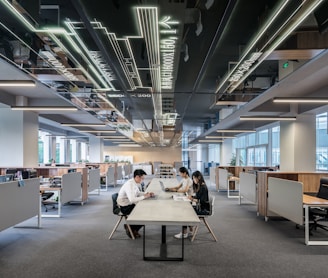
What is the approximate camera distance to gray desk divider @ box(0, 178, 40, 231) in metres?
4.40

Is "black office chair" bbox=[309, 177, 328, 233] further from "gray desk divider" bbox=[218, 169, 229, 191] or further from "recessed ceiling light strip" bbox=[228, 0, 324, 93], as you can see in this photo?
"gray desk divider" bbox=[218, 169, 229, 191]

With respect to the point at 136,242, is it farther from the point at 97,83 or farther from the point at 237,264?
the point at 97,83

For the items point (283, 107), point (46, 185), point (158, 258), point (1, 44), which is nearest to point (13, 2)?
point (1, 44)

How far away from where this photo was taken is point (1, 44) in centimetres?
395

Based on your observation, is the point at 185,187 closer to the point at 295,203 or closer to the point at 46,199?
the point at 295,203

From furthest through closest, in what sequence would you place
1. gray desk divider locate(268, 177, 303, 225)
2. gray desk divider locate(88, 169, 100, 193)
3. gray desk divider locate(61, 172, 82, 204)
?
gray desk divider locate(88, 169, 100, 193)
gray desk divider locate(61, 172, 82, 204)
gray desk divider locate(268, 177, 303, 225)

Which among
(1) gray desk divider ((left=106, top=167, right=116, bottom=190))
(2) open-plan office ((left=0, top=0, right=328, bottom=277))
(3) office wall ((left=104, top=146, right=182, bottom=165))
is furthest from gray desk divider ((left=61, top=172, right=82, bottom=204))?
(3) office wall ((left=104, top=146, right=182, bottom=165))

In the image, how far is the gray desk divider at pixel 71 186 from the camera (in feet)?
22.9

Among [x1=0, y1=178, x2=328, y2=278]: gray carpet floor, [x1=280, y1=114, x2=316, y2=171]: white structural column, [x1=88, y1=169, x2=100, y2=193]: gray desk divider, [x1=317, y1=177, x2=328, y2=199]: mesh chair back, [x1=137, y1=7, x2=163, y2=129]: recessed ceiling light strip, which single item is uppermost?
[x1=137, y1=7, x2=163, y2=129]: recessed ceiling light strip

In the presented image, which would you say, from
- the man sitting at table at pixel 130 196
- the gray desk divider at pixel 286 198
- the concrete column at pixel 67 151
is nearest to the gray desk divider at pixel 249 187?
the gray desk divider at pixel 286 198

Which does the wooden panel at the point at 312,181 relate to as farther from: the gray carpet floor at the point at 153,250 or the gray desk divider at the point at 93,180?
the gray desk divider at the point at 93,180

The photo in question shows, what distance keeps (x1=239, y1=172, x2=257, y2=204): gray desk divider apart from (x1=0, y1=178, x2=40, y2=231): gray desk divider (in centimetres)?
521

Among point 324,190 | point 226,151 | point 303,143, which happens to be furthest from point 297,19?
point 226,151

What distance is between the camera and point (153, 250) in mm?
4355
